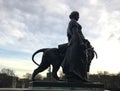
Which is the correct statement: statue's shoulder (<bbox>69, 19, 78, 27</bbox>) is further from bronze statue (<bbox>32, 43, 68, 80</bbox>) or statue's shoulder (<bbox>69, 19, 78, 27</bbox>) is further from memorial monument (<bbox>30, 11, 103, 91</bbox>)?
bronze statue (<bbox>32, 43, 68, 80</bbox>)

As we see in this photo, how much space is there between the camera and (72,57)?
16.4 m

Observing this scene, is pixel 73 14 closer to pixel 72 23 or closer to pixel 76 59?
pixel 72 23

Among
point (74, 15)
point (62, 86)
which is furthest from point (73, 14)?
point (62, 86)

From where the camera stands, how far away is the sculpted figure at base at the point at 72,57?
16.4 metres

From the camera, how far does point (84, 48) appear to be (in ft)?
53.8

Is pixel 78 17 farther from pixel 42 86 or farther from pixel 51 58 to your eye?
pixel 42 86

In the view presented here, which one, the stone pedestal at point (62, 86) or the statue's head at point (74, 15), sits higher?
the statue's head at point (74, 15)

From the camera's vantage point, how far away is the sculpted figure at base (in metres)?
16.4

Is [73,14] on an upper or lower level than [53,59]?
upper

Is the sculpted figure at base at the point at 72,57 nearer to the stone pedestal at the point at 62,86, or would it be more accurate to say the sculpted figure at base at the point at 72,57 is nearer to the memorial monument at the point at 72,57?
the memorial monument at the point at 72,57

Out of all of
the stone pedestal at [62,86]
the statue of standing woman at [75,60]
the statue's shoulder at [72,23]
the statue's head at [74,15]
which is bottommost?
the stone pedestal at [62,86]

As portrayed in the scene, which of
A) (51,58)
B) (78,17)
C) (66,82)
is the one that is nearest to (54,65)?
(51,58)

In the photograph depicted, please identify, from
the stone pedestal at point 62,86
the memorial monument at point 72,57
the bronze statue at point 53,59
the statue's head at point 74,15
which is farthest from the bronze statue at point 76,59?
the statue's head at point 74,15

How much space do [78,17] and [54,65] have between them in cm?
270
